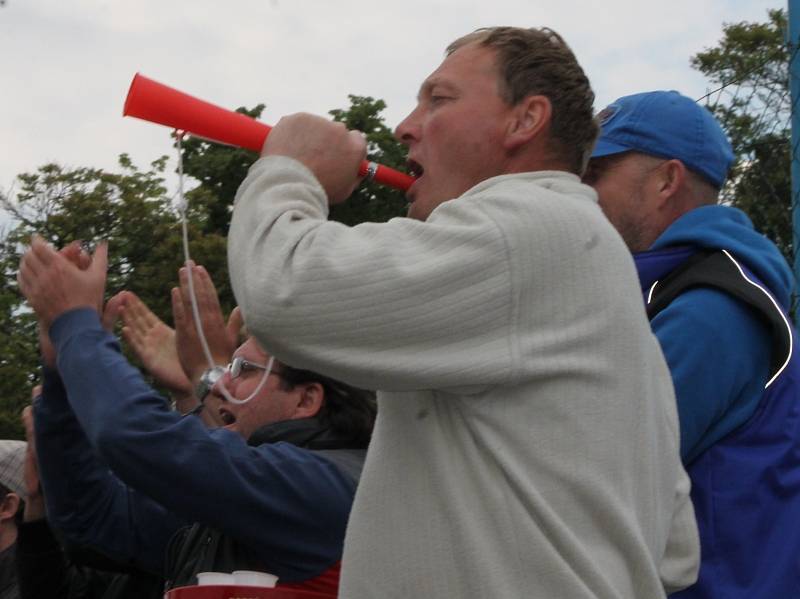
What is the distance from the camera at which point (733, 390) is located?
8.41 feet

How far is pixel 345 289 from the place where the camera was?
1.86 metres

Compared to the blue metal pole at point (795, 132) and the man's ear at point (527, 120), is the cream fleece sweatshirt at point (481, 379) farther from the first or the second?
the blue metal pole at point (795, 132)

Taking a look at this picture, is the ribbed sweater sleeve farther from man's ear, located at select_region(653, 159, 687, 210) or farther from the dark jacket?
man's ear, located at select_region(653, 159, 687, 210)

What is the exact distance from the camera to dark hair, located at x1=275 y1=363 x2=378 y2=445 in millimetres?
3410

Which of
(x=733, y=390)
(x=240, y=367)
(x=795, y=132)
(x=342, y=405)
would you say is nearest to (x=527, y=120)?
(x=733, y=390)

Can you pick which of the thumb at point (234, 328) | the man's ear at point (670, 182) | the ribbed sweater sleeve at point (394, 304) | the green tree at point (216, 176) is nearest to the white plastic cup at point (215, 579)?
the ribbed sweater sleeve at point (394, 304)

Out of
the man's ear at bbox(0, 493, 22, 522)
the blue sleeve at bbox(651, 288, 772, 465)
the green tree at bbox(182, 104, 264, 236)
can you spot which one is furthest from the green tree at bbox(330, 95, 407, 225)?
the blue sleeve at bbox(651, 288, 772, 465)

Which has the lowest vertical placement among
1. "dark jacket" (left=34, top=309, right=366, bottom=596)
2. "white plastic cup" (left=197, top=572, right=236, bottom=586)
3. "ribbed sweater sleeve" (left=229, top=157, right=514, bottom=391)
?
"white plastic cup" (left=197, top=572, right=236, bottom=586)

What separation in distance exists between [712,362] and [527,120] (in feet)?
2.22

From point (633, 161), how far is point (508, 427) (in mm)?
1429

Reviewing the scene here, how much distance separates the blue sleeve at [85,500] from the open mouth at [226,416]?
0.29 meters

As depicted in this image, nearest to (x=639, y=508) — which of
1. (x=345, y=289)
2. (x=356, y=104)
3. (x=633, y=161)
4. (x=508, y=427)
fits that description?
(x=508, y=427)

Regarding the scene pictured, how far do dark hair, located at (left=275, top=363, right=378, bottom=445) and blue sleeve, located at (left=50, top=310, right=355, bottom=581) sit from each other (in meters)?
0.32

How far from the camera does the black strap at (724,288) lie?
8.54 ft
